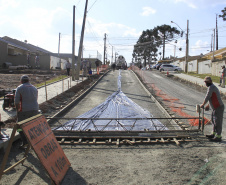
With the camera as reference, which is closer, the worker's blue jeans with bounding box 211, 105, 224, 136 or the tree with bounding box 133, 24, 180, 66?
the worker's blue jeans with bounding box 211, 105, 224, 136

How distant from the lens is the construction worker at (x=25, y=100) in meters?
6.30

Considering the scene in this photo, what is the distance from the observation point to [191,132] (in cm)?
836

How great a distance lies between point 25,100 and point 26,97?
8cm

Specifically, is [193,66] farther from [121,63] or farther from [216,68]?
[121,63]

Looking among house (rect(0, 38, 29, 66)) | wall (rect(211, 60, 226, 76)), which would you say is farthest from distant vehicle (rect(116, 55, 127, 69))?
wall (rect(211, 60, 226, 76))

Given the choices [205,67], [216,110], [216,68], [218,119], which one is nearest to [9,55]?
[205,67]

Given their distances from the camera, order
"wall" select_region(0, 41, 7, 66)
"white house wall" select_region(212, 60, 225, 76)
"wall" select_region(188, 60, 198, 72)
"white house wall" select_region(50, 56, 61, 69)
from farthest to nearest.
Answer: "wall" select_region(188, 60, 198, 72) < "white house wall" select_region(50, 56, 61, 69) < "wall" select_region(0, 41, 7, 66) < "white house wall" select_region(212, 60, 225, 76)

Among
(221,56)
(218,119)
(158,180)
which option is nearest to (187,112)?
(218,119)

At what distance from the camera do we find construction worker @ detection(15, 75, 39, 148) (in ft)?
20.7

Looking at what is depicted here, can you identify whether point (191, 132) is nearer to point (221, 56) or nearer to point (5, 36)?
point (221, 56)

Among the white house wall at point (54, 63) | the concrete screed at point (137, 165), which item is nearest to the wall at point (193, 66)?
the white house wall at point (54, 63)

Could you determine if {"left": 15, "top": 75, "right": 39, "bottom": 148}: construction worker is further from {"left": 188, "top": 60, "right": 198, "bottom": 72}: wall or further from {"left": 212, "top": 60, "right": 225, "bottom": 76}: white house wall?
{"left": 188, "top": 60, "right": 198, "bottom": 72}: wall

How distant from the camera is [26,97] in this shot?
6.36m

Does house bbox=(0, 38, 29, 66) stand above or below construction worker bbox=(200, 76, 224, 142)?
above
